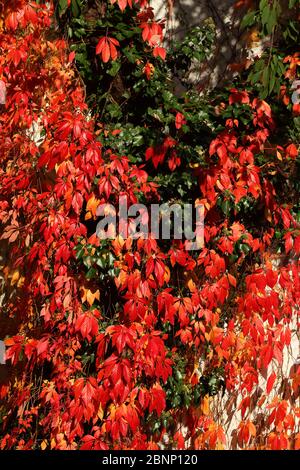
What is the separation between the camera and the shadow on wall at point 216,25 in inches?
128

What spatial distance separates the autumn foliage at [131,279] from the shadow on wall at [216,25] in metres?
0.22

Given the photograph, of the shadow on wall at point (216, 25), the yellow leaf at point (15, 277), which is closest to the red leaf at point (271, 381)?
the yellow leaf at point (15, 277)

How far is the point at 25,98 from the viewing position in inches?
115

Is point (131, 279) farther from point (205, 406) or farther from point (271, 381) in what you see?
point (271, 381)

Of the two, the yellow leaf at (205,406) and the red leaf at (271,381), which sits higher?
the red leaf at (271,381)

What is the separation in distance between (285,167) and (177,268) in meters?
0.84

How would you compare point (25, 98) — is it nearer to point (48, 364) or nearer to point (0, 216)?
point (0, 216)

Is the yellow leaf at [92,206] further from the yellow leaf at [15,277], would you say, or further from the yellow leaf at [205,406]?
the yellow leaf at [205,406]

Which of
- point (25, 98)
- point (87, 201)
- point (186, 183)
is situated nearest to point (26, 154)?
point (25, 98)

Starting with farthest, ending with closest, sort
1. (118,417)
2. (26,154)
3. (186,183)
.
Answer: (26,154)
(186,183)
(118,417)

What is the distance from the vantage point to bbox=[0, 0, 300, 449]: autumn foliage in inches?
107

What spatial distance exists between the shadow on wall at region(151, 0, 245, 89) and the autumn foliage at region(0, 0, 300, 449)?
0.71 feet

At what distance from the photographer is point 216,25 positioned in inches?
129

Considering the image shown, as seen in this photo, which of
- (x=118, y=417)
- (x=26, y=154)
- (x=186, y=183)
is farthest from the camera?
(x=26, y=154)
